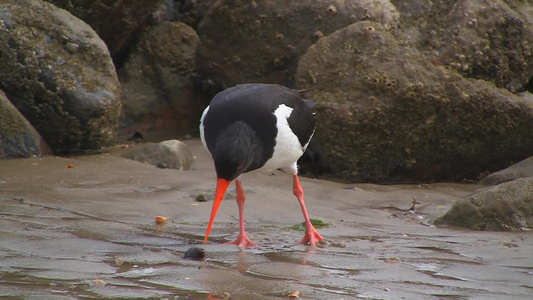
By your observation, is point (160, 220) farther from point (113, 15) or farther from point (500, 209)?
point (113, 15)

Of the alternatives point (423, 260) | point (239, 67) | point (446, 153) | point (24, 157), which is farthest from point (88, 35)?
point (423, 260)

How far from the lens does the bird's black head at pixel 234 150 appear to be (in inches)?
190

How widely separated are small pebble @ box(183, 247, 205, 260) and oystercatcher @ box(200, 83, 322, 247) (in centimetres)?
26

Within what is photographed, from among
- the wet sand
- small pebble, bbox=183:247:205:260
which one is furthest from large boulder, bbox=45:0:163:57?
small pebble, bbox=183:247:205:260

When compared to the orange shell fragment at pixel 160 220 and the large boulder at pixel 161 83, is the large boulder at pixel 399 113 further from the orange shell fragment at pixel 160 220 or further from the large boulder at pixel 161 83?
the orange shell fragment at pixel 160 220

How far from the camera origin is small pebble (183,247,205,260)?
4488mm

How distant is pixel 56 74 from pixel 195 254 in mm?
3581

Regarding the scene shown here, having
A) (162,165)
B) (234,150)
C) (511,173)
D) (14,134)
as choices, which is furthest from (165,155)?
(511,173)

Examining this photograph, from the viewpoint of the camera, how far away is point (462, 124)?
7.85 m

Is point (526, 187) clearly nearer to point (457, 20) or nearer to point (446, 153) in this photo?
point (446, 153)

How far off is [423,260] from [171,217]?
1989mm

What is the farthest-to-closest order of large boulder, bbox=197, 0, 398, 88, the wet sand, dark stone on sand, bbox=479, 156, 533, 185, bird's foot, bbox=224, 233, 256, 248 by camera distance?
large boulder, bbox=197, 0, 398, 88
dark stone on sand, bbox=479, 156, 533, 185
bird's foot, bbox=224, 233, 256, 248
the wet sand

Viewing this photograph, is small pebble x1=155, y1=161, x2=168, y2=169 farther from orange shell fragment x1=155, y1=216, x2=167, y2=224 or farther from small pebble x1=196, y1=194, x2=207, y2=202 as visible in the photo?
orange shell fragment x1=155, y1=216, x2=167, y2=224

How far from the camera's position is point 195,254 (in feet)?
14.7
